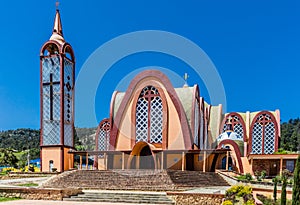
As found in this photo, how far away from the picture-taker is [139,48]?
12609 millimetres

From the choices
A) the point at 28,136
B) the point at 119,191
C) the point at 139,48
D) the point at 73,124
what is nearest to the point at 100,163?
the point at 73,124

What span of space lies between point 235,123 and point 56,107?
1708cm

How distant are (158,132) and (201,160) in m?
3.44

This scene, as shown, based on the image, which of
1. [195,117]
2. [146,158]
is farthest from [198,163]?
[146,158]

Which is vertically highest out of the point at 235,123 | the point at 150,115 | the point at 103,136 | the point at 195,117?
the point at 150,115

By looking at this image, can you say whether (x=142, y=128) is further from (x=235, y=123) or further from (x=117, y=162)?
(x=235, y=123)

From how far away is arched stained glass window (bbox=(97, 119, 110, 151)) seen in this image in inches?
1123

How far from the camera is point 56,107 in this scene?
22.8 metres

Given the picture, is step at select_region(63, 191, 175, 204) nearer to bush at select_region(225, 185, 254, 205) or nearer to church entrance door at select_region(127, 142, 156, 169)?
bush at select_region(225, 185, 254, 205)

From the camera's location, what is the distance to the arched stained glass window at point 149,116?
67.5 feet

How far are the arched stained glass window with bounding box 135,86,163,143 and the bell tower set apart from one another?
5.90m

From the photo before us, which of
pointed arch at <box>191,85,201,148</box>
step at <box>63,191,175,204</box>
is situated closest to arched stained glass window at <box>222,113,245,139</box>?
pointed arch at <box>191,85,201,148</box>

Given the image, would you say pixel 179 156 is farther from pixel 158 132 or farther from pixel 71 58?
pixel 71 58

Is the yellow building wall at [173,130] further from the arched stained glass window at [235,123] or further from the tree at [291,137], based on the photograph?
the tree at [291,137]
